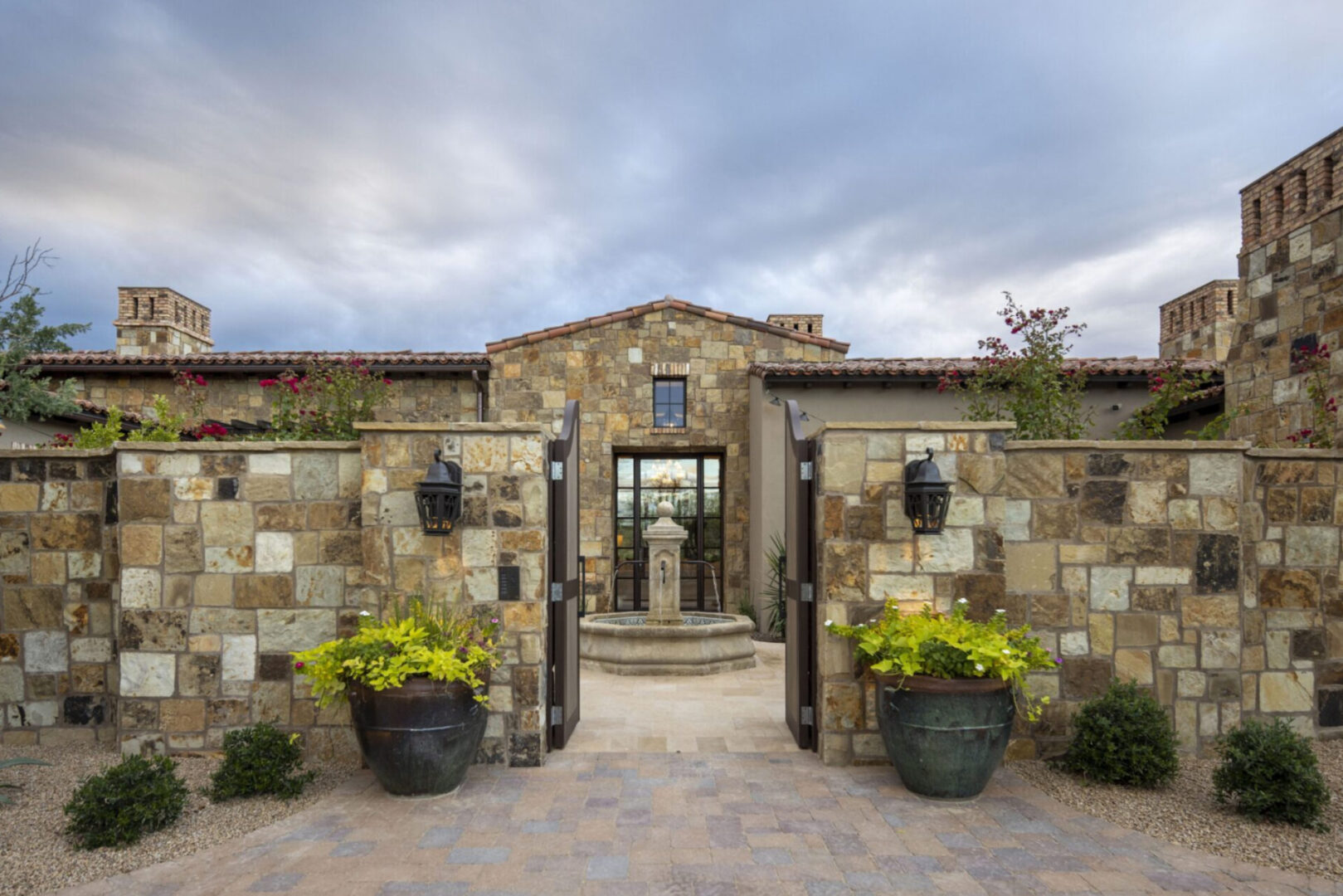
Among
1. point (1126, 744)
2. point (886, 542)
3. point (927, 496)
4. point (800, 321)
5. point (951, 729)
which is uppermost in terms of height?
point (800, 321)

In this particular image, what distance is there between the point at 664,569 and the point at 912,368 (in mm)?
4541

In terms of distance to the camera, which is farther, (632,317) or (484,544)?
(632,317)

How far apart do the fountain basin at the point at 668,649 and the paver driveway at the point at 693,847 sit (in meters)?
2.98

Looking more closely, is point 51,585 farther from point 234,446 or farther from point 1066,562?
point 1066,562

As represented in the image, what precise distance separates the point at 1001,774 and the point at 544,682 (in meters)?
2.78

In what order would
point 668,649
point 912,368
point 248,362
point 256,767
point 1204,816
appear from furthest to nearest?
point 248,362
point 912,368
point 668,649
point 256,767
point 1204,816

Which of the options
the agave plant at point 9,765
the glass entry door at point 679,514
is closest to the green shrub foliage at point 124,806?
the agave plant at point 9,765

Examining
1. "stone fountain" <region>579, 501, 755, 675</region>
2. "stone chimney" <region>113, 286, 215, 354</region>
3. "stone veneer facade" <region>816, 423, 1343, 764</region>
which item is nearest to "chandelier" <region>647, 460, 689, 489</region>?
"stone fountain" <region>579, 501, 755, 675</region>

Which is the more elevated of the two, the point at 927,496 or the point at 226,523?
the point at 927,496

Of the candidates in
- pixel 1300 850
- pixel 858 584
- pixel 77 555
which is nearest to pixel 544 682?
pixel 858 584

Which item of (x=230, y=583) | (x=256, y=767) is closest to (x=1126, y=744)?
(x=256, y=767)

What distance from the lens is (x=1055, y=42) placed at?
222 inches

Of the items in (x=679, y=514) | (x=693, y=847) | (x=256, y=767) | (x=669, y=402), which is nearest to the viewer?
(x=693, y=847)

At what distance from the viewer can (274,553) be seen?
4.36m
